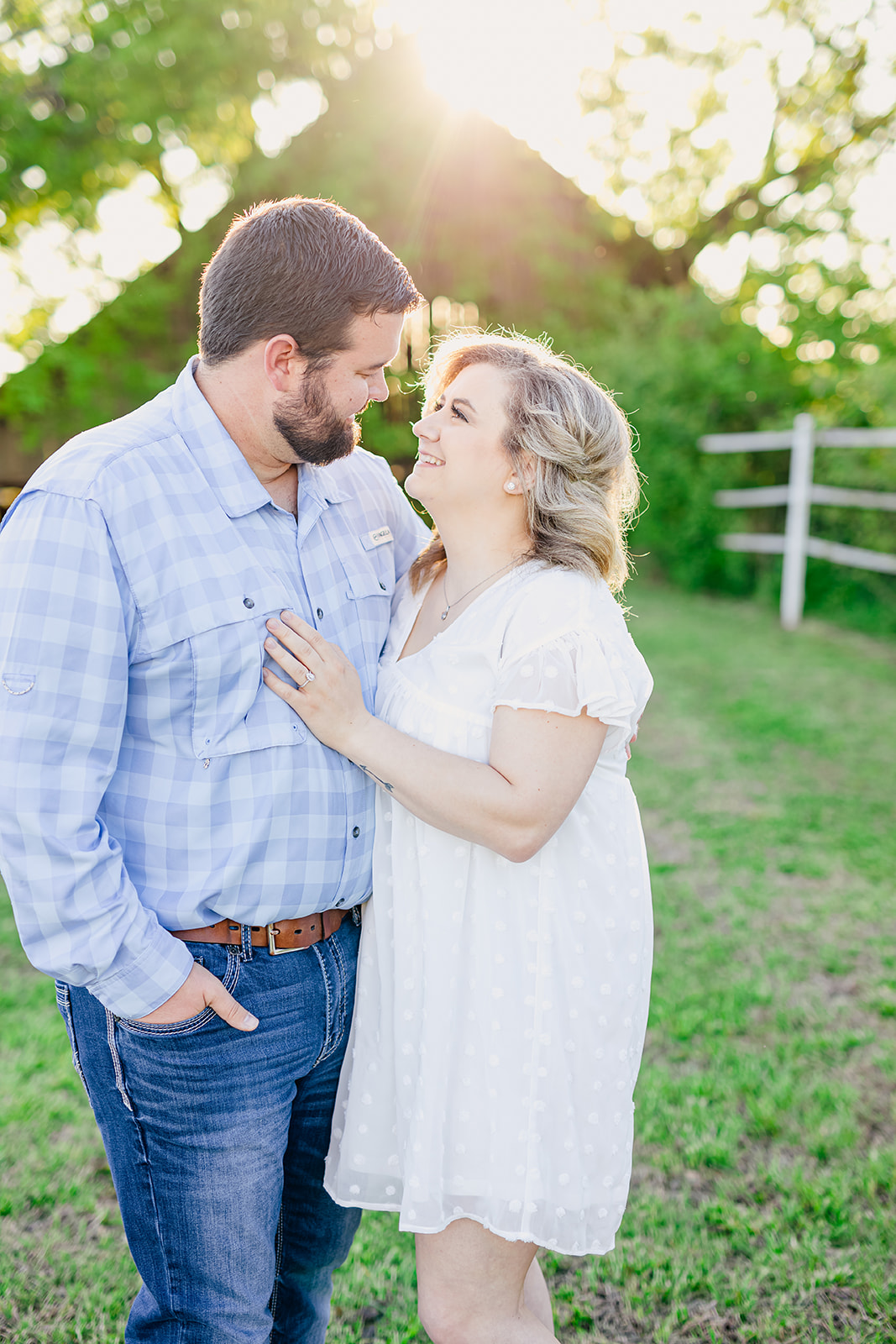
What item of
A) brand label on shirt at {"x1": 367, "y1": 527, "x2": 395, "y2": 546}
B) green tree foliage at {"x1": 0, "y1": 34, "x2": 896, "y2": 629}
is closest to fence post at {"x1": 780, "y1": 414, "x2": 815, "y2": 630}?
green tree foliage at {"x1": 0, "y1": 34, "x2": 896, "y2": 629}

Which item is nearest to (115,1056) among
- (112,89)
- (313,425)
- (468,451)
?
(313,425)

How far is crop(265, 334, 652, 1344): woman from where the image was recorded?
5.97ft

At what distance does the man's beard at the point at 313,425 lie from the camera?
189 centimetres

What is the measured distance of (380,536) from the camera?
7.38 feet

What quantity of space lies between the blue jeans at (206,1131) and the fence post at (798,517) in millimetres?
9838

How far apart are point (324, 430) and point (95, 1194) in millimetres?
2332

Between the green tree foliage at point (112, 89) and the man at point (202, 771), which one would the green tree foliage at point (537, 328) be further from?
the man at point (202, 771)

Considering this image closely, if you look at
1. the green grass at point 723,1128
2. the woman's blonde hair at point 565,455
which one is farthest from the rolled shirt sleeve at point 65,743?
the green grass at point 723,1128

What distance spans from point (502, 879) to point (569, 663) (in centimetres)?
42

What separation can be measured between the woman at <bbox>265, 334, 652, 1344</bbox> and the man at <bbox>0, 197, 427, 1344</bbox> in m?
0.11

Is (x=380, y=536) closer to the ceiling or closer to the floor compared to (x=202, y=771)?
closer to the ceiling

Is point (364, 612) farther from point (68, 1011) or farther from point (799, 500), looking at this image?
point (799, 500)

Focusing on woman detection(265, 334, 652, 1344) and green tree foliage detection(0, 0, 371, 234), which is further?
green tree foliage detection(0, 0, 371, 234)

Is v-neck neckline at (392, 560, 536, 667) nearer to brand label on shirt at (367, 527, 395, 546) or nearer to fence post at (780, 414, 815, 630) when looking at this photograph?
brand label on shirt at (367, 527, 395, 546)
